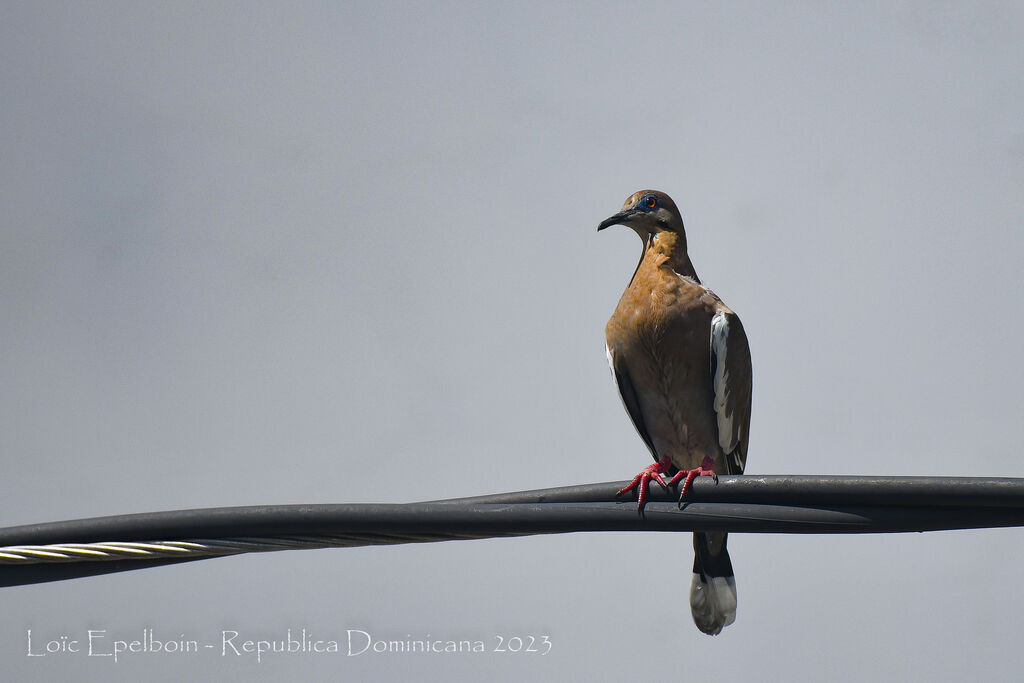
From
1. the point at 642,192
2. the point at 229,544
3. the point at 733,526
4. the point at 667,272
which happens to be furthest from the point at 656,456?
the point at 229,544

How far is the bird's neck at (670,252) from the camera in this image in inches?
237

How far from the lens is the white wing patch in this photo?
554 centimetres

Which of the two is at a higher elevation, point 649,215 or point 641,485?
point 649,215

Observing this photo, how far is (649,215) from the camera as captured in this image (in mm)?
6285

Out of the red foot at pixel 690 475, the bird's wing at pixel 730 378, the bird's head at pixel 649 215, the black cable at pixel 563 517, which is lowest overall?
the black cable at pixel 563 517

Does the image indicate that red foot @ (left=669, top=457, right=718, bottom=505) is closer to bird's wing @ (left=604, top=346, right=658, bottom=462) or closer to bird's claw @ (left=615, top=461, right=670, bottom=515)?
bird's claw @ (left=615, top=461, right=670, bottom=515)

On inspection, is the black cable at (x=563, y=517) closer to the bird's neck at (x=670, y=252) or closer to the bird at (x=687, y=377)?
the bird at (x=687, y=377)

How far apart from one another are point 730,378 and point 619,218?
48.9 inches

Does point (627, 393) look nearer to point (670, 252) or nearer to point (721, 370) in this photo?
point (721, 370)

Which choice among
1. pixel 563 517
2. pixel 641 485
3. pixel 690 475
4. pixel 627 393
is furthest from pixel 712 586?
pixel 563 517

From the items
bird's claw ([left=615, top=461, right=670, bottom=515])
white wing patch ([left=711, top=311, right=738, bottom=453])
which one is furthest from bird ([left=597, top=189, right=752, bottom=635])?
bird's claw ([left=615, top=461, right=670, bottom=515])

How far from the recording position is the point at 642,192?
6.39m

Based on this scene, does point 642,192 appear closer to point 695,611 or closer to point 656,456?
point 656,456

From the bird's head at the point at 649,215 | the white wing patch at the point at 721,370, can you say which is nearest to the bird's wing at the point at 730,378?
the white wing patch at the point at 721,370
